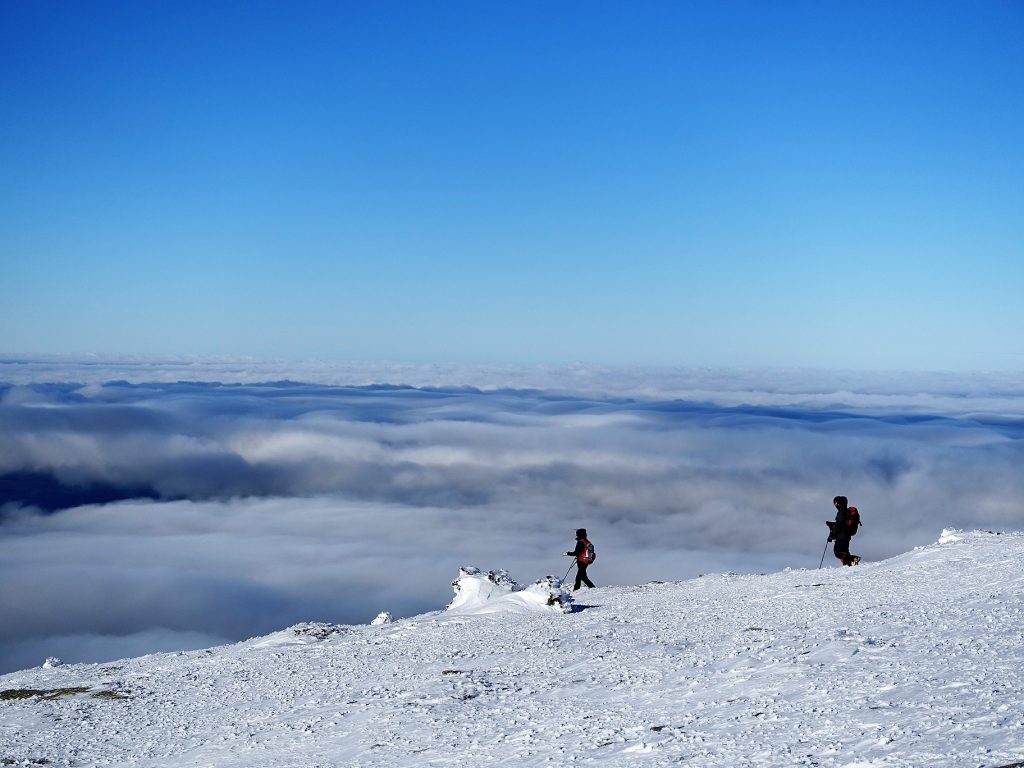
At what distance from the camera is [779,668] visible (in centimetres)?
1214

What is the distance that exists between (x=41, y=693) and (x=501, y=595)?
36.2 ft

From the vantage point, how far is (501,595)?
2191 cm

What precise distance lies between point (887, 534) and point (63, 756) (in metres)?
188

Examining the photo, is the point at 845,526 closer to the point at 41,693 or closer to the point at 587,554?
the point at 587,554

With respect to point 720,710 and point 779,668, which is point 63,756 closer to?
point 720,710

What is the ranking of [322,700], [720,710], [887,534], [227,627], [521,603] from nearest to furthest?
1. [720,710]
2. [322,700]
3. [521,603]
4. [227,627]
5. [887,534]

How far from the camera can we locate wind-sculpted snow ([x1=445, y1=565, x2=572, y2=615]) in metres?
19.9

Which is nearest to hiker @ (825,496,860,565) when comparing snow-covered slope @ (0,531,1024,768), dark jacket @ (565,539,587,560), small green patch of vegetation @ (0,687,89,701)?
snow-covered slope @ (0,531,1024,768)

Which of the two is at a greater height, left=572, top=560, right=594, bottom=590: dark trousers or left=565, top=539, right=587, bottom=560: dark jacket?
left=565, top=539, right=587, bottom=560: dark jacket

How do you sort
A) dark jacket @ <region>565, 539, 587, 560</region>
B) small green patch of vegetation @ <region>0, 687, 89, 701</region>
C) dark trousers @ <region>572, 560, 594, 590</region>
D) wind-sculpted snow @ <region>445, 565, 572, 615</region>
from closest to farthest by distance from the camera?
small green patch of vegetation @ <region>0, 687, 89, 701</region> → wind-sculpted snow @ <region>445, 565, 572, 615</region> → dark trousers @ <region>572, 560, 594, 590</region> → dark jacket @ <region>565, 539, 587, 560</region>

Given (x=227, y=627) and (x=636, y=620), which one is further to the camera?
(x=227, y=627)

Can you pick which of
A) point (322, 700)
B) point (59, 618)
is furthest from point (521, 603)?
point (59, 618)

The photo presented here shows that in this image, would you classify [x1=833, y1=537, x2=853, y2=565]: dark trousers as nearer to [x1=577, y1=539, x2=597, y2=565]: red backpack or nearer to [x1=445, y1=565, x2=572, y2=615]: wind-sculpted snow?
[x1=577, y1=539, x2=597, y2=565]: red backpack

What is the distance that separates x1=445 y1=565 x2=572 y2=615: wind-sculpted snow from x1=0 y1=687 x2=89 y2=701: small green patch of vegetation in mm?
9043
